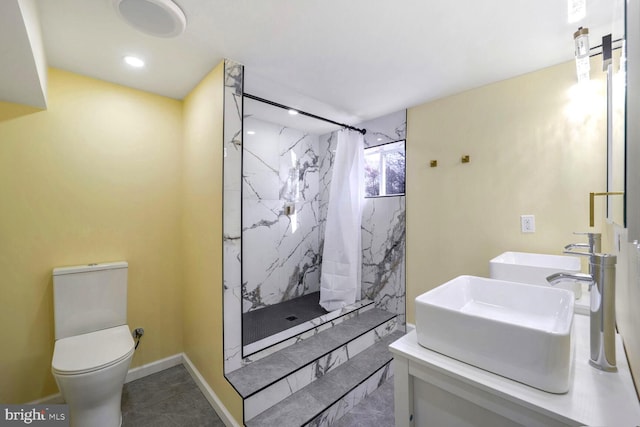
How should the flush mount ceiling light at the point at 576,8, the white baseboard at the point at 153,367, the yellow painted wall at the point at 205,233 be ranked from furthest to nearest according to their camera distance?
the white baseboard at the point at 153,367, the yellow painted wall at the point at 205,233, the flush mount ceiling light at the point at 576,8

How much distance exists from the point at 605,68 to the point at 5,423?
3600mm

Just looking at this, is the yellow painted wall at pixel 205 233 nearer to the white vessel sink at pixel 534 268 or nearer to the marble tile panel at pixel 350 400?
the marble tile panel at pixel 350 400

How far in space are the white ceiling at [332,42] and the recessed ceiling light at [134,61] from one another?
0.04 meters

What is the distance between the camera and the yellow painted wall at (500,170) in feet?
5.81

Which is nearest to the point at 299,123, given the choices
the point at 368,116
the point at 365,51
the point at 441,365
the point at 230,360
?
the point at 368,116

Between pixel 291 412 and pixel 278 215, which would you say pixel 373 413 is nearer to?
pixel 291 412

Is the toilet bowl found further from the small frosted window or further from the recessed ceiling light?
the small frosted window

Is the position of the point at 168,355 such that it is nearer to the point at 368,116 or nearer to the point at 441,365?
the point at 441,365

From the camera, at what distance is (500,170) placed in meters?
2.10

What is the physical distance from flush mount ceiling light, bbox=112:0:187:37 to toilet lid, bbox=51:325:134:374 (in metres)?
1.82

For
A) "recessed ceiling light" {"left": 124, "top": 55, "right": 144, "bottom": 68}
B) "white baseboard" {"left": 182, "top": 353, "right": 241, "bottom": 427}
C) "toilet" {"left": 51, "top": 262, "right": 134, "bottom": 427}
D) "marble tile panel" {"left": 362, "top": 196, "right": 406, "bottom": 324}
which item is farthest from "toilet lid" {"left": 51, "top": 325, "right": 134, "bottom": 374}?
"marble tile panel" {"left": 362, "top": 196, "right": 406, "bottom": 324}

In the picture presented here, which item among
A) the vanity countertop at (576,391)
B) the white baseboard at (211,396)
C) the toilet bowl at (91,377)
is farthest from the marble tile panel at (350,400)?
the toilet bowl at (91,377)

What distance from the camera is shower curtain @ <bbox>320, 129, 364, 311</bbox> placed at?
9.30ft

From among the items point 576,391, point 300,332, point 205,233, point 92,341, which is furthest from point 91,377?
point 576,391
